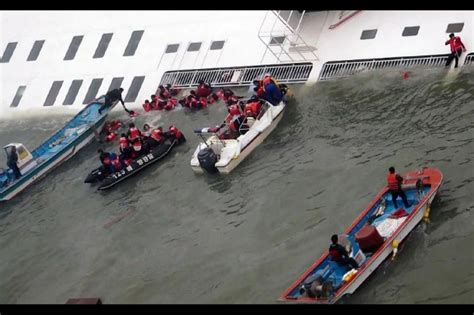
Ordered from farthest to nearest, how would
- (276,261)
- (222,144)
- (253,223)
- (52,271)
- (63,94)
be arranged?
(63,94)
(222,144)
(52,271)
(253,223)
(276,261)

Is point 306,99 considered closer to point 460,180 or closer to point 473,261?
point 460,180

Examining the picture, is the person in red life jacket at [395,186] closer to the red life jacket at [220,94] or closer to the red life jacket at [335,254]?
the red life jacket at [335,254]

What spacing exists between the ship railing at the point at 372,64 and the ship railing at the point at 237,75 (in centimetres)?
79

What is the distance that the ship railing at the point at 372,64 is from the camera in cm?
2106

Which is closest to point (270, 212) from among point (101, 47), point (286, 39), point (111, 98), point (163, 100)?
point (286, 39)

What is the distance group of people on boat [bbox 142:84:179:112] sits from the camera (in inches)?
988

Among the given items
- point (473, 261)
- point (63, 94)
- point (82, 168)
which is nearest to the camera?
point (473, 261)

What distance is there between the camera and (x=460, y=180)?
16.2m

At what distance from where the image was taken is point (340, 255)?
549 inches

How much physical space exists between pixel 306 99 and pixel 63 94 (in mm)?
11895

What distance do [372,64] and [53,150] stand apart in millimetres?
12263

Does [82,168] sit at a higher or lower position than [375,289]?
higher

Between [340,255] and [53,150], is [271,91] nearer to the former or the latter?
[340,255]
